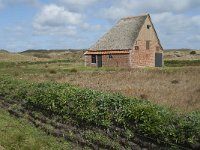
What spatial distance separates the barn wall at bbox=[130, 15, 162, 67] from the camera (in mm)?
54872

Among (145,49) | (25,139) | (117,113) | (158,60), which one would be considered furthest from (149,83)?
(158,60)

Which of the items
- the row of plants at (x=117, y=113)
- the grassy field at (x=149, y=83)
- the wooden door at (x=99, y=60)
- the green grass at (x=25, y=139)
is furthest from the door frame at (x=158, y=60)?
the green grass at (x=25, y=139)

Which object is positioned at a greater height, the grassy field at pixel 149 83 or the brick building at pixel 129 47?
the brick building at pixel 129 47

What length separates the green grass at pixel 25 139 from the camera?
1192 cm

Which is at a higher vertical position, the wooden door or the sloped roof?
the sloped roof

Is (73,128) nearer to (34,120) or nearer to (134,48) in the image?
(34,120)

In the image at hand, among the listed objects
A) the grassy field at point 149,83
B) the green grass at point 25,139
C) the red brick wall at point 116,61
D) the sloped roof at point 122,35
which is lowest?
the green grass at point 25,139

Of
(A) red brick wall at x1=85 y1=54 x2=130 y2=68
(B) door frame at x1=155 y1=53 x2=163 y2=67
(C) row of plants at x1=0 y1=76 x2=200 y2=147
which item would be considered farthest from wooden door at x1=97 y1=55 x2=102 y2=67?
(C) row of plants at x1=0 y1=76 x2=200 y2=147

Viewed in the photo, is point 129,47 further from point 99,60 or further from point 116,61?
point 99,60

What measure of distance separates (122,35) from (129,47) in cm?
324

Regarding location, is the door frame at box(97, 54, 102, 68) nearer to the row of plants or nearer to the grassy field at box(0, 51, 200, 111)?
the grassy field at box(0, 51, 200, 111)

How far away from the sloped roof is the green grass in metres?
40.3

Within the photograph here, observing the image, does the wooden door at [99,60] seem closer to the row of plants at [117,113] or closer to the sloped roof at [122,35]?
the sloped roof at [122,35]

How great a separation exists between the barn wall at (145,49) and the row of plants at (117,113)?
1522 inches
